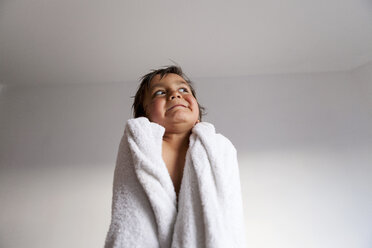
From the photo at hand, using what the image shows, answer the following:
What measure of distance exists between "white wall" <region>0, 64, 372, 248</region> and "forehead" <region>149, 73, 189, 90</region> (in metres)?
0.83

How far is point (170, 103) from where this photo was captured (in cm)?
47

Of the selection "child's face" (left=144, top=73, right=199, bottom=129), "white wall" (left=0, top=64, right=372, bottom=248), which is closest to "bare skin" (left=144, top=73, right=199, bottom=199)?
"child's face" (left=144, top=73, right=199, bottom=129)

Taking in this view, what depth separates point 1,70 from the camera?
134 cm

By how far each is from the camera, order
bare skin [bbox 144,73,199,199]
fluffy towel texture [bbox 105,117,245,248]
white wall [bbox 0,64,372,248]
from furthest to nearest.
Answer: white wall [bbox 0,64,372,248]
bare skin [bbox 144,73,199,199]
fluffy towel texture [bbox 105,117,245,248]

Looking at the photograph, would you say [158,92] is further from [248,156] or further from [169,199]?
[248,156]

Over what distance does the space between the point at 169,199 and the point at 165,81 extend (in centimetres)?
23

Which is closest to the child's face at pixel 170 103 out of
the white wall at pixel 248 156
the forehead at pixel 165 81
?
the forehead at pixel 165 81

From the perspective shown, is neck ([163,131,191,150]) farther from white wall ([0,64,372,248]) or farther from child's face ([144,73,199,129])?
white wall ([0,64,372,248])

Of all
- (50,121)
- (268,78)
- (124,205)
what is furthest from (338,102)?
(50,121)

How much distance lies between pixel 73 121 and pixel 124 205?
45.1 inches

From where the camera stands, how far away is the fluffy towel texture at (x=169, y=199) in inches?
13.7

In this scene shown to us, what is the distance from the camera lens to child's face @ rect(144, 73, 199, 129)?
0.46 metres

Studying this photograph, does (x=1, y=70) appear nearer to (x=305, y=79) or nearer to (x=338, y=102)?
(x=305, y=79)

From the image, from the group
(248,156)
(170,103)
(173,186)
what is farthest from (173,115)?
(248,156)
